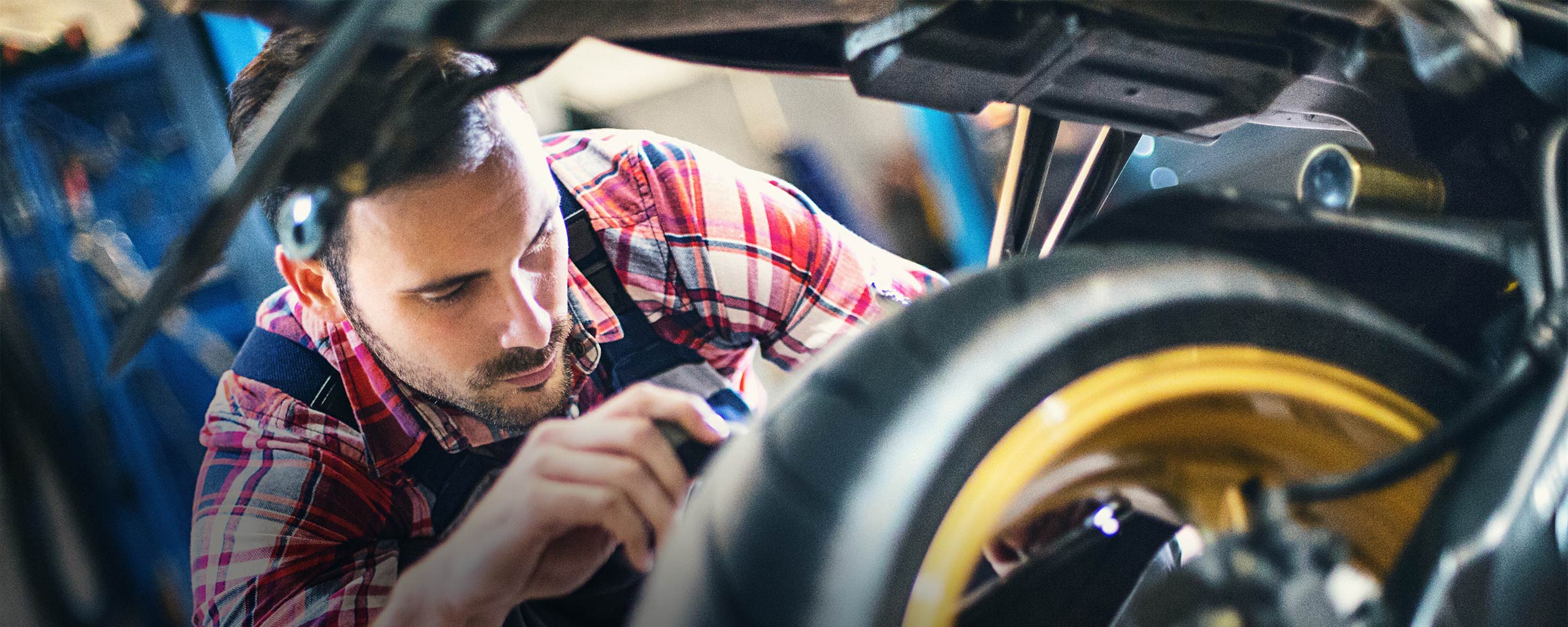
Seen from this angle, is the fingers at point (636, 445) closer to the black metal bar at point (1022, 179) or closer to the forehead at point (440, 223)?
the forehead at point (440, 223)

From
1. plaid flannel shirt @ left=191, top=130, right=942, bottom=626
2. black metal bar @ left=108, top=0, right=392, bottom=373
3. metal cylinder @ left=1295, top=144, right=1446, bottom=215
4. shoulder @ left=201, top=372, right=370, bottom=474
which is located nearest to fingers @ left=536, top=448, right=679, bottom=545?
plaid flannel shirt @ left=191, top=130, right=942, bottom=626

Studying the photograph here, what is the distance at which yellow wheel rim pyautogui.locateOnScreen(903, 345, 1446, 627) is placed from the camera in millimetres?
395

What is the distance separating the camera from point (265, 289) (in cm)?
80

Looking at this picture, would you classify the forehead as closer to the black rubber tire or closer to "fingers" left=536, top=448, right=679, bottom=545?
"fingers" left=536, top=448, right=679, bottom=545

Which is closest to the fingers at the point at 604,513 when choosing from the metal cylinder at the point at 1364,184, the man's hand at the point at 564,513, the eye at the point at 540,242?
the man's hand at the point at 564,513

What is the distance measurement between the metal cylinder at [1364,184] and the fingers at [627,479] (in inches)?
18.8

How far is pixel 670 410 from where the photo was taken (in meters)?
0.68

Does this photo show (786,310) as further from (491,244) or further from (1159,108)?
(1159,108)

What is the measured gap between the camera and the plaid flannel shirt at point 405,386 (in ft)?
2.43

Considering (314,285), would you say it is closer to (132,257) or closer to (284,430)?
(284,430)

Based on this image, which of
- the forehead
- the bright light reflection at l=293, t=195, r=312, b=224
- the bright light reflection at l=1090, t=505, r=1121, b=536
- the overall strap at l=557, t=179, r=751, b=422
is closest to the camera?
the bright light reflection at l=293, t=195, r=312, b=224

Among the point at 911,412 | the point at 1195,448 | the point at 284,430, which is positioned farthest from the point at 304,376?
the point at 1195,448

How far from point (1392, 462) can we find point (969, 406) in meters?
0.24

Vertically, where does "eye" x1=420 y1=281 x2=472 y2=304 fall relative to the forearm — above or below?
above
